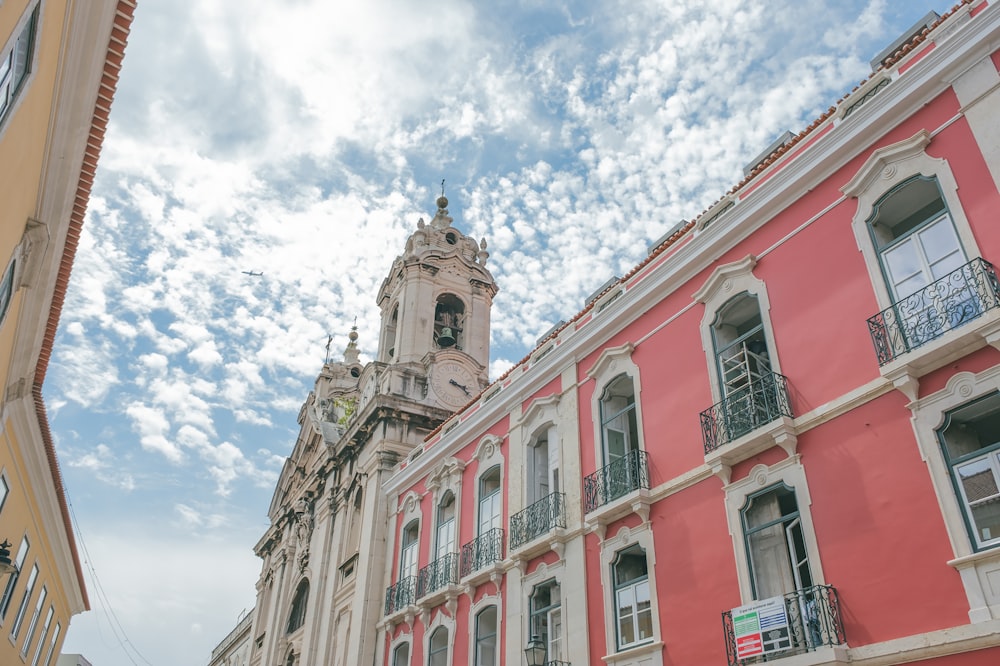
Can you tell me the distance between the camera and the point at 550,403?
1608cm

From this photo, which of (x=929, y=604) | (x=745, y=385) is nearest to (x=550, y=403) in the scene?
(x=745, y=385)

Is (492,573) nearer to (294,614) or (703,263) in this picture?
(703,263)

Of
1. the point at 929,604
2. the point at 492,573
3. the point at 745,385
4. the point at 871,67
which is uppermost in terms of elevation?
the point at 871,67

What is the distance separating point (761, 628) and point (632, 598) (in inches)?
114

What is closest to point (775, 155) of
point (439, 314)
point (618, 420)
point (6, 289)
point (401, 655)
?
point (618, 420)

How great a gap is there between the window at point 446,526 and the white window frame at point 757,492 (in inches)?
334

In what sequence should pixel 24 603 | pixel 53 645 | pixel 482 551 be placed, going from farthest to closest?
1. pixel 53 645
2. pixel 24 603
3. pixel 482 551

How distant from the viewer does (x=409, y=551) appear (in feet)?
67.1

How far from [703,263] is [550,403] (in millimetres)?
4464

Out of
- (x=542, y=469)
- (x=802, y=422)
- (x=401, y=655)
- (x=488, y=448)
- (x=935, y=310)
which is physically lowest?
(x=401, y=655)

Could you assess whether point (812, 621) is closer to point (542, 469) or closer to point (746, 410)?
point (746, 410)

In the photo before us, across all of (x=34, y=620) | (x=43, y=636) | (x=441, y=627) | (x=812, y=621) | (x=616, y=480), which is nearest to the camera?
(x=812, y=621)

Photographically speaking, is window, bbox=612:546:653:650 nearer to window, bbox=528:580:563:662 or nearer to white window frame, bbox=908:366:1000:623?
window, bbox=528:580:563:662

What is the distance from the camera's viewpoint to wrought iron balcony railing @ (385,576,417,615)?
1894 centimetres
